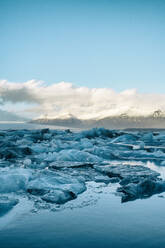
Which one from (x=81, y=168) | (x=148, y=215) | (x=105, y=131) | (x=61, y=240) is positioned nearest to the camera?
(x=61, y=240)

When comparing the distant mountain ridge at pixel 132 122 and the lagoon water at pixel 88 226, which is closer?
the lagoon water at pixel 88 226

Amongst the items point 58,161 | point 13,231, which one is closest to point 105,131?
point 58,161

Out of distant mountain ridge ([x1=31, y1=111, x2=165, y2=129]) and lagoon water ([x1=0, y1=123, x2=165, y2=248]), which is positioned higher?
distant mountain ridge ([x1=31, y1=111, x2=165, y2=129])

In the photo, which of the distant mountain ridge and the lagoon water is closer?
the lagoon water

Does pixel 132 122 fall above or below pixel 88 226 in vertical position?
above

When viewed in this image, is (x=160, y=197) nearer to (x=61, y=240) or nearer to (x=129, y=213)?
(x=129, y=213)

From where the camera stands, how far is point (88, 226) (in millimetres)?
3297

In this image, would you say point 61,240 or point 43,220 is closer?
point 61,240

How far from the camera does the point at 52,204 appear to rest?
4.19m

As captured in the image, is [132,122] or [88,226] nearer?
[88,226]

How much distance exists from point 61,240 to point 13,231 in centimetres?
61

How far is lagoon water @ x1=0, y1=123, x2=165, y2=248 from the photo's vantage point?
2835 mm

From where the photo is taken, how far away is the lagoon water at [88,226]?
283 cm

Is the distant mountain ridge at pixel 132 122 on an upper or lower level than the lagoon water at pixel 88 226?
upper
